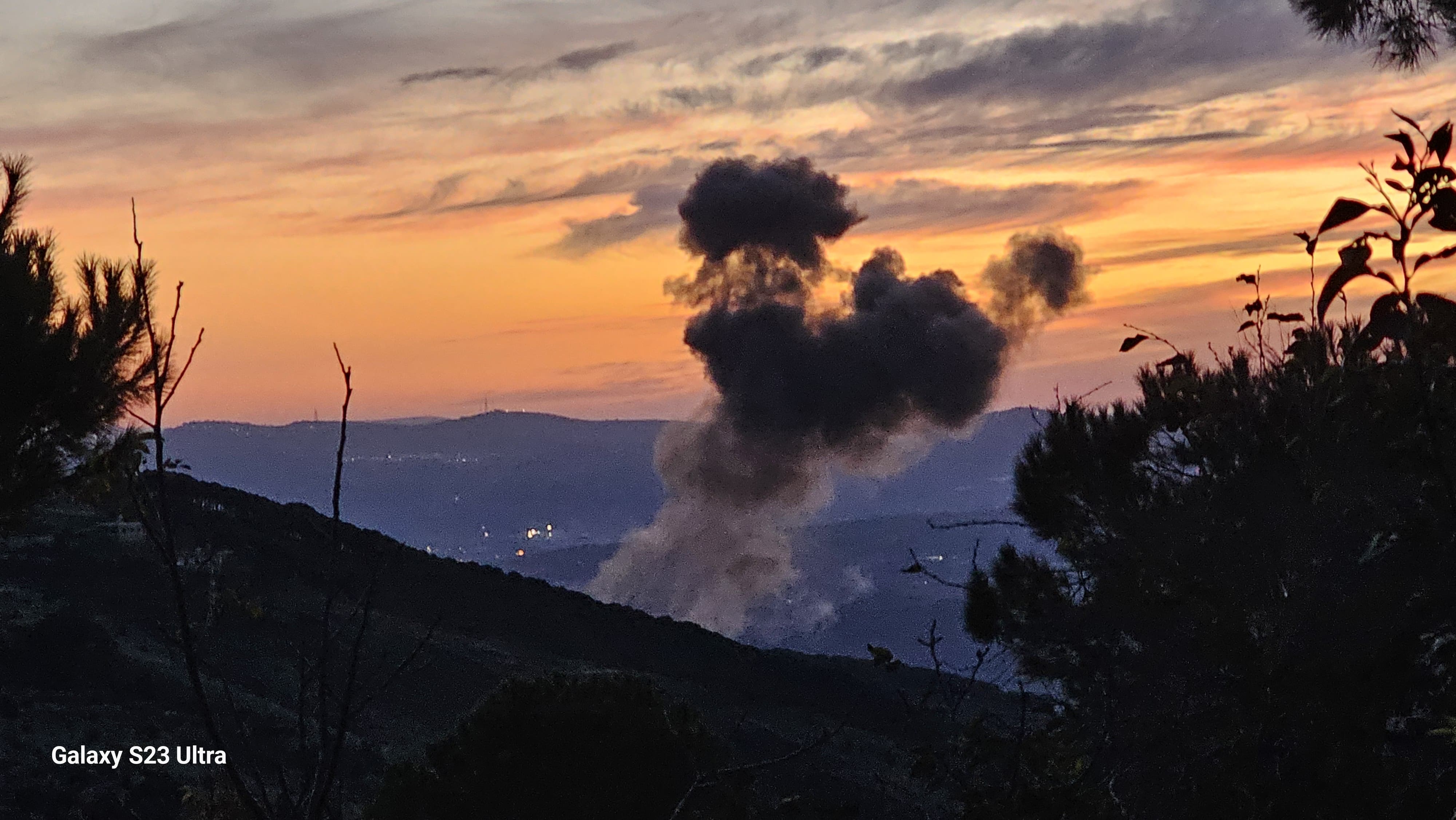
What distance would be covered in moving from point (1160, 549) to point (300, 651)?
956cm

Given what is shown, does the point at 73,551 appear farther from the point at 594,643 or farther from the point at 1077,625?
the point at 1077,625

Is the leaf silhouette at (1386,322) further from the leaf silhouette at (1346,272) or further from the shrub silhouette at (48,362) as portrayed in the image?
the shrub silhouette at (48,362)

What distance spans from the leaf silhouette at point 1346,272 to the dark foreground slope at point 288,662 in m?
2.16

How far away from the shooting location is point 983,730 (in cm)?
574

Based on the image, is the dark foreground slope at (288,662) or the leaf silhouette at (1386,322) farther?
the dark foreground slope at (288,662)

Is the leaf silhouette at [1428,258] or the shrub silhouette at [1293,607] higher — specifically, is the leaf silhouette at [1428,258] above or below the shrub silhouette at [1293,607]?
above

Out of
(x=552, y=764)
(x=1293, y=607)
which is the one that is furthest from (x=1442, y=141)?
(x=552, y=764)

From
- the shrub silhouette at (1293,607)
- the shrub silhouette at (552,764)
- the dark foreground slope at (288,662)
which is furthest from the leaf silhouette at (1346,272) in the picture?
the shrub silhouette at (552,764)

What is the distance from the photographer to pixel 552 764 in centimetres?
1273

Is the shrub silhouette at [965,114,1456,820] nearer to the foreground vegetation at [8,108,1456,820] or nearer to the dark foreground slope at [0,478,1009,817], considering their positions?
the foreground vegetation at [8,108,1456,820]

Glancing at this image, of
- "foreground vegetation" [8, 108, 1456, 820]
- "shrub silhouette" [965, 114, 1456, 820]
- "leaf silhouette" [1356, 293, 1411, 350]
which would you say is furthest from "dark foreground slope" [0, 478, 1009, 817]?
"leaf silhouette" [1356, 293, 1411, 350]

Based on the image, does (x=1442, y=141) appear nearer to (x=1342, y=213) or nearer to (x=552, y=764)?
(x=1342, y=213)

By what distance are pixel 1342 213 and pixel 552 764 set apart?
11353mm

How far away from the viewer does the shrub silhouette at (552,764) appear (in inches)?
485
